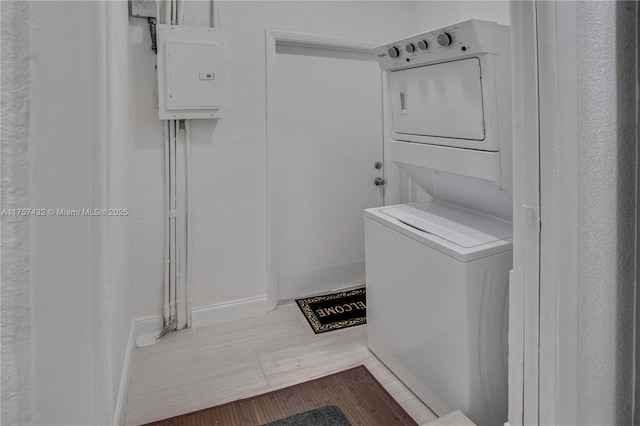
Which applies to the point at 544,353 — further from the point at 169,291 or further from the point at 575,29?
the point at 169,291

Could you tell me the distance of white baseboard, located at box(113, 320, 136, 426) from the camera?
166 centimetres

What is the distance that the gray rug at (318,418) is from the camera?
1687 mm

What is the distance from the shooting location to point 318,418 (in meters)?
1.72

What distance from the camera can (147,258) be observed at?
8.13ft

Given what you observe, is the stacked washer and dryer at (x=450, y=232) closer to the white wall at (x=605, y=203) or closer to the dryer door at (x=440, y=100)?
the dryer door at (x=440, y=100)

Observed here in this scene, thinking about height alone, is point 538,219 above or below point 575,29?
below

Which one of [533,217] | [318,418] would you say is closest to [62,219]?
[533,217]

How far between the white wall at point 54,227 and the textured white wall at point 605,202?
1.08m

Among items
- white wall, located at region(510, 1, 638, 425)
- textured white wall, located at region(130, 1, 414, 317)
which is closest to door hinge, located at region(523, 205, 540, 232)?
white wall, located at region(510, 1, 638, 425)

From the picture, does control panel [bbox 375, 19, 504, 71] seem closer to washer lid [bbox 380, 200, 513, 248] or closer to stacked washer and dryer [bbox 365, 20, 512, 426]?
stacked washer and dryer [bbox 365, 20, 512, 426]

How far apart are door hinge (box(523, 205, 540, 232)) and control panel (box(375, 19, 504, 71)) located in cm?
92

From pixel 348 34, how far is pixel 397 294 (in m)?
2.09

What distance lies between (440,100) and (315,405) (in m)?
1.63

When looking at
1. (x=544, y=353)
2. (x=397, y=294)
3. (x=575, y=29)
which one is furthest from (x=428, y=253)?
(x=575, y=29)
